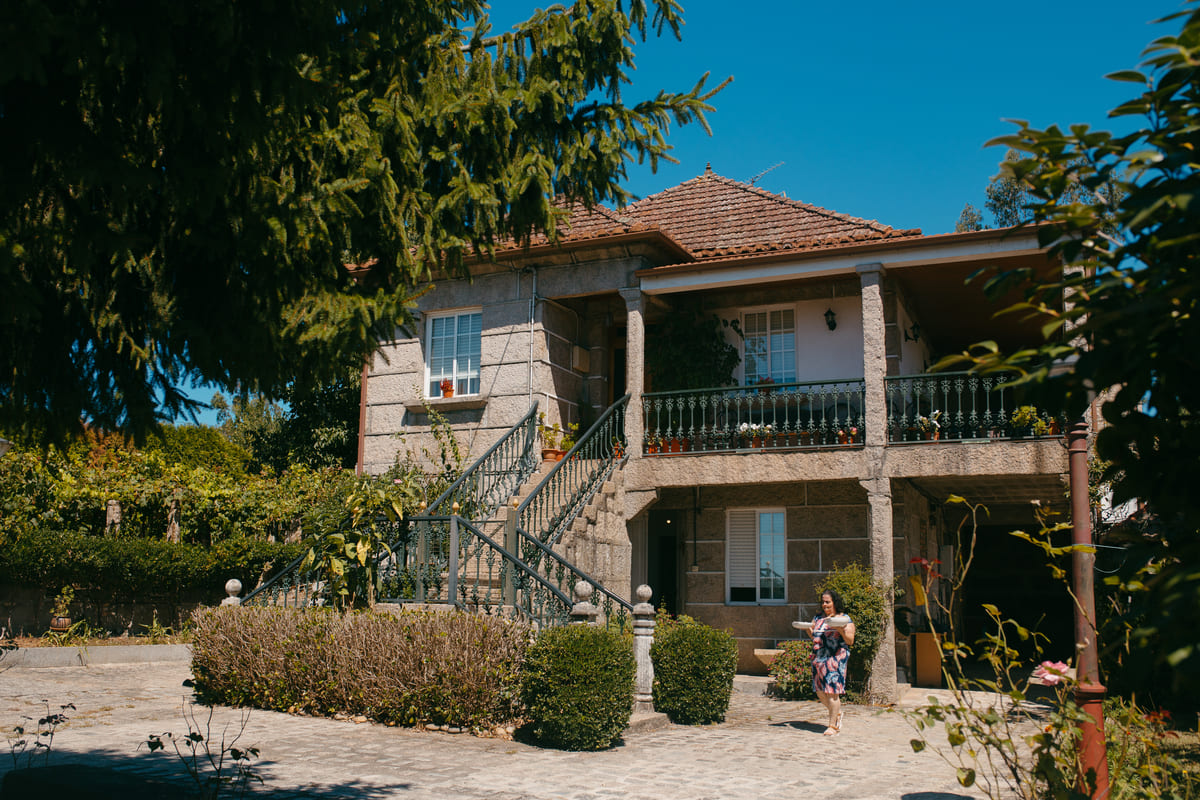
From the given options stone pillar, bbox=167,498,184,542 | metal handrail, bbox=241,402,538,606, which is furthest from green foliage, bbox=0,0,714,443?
stone pillar, bbox=167,498,184,542

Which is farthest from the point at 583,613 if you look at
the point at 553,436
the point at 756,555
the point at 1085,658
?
the point at 756,555

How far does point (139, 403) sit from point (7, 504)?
12091 mm

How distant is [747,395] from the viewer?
1523 cm

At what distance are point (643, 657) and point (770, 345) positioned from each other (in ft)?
22.6

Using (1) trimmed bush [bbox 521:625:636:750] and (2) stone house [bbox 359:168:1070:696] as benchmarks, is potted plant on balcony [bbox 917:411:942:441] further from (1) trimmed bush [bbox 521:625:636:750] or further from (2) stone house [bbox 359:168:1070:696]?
(1) trimmed bush [bbox 521:625:636:750]

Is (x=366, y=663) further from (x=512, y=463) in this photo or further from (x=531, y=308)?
(x=531, y=308)

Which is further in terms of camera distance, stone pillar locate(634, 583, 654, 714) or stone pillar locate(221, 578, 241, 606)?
stone pillar locate(221, 578, 241, 606)

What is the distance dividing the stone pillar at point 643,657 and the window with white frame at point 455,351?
6716mm

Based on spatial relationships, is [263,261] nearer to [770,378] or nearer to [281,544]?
[770,378]

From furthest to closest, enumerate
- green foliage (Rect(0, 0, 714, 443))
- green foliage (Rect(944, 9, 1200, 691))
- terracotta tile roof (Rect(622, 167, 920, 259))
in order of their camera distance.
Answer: terracotta tile roof (Rect(622, 167, 920, 259)) → green foliage (Rect(0, 0, 714, 443)) → green foliage (Rect(944, 9, 1200, 691))

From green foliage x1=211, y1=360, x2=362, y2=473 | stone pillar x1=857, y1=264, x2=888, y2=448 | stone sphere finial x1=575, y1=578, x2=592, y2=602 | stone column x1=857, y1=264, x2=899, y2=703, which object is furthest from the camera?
green foliage x1=211, y1=360, x2=362, y2=473

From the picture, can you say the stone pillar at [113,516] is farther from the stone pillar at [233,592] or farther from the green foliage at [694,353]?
the green foliage at [694,353]

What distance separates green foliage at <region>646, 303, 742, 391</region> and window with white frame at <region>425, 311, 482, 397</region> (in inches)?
114

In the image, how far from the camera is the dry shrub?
31.1ft
